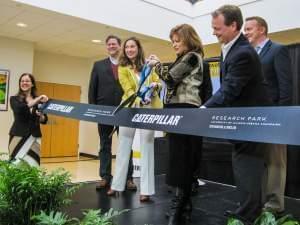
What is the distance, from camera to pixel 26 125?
9.49 feet

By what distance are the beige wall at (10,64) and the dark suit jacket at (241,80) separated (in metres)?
5.55

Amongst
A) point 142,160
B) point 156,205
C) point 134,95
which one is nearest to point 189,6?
point 134,95

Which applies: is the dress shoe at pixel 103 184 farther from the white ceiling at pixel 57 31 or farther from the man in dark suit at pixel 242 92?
the white ceiling at pixel 57 31

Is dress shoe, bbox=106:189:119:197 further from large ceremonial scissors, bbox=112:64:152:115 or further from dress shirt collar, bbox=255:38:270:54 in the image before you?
dress shirt collar, bbox=255:38:270:54

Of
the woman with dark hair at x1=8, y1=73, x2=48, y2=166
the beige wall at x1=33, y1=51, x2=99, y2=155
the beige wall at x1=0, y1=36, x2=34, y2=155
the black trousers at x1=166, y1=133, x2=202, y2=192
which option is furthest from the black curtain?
the beige wall at x1=33, y1=51, x2=99, y2=155

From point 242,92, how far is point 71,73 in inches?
268

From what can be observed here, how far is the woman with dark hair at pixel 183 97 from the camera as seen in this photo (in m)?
1.93

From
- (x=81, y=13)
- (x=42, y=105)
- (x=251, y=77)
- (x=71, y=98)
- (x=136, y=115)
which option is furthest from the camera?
(x=71, y=98)

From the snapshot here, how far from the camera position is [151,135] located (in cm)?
238

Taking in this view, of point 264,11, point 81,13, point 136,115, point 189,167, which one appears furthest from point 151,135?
point 264,11

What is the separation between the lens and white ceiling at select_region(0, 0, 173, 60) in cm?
476

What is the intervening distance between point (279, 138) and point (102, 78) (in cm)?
195

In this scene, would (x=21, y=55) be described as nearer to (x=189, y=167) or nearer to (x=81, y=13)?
(x=81, y=13)

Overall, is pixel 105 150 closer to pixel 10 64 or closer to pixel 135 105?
pixel 135 105
